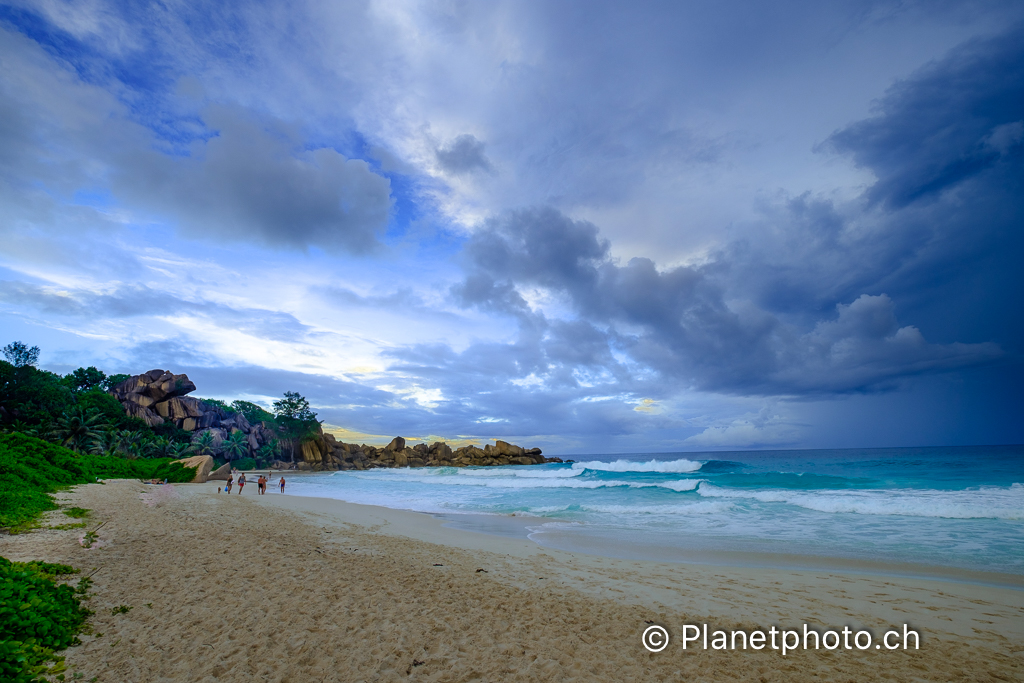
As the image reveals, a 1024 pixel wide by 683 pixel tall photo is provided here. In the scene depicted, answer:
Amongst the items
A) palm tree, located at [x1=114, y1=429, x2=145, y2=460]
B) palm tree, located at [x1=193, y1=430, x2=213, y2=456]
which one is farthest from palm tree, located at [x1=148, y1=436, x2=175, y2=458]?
palm tree, located at [x1=193, y1=430, x2=213, y2=456]

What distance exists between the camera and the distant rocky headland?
6259cm

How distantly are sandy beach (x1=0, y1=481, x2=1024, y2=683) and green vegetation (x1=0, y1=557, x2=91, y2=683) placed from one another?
0.27 meters

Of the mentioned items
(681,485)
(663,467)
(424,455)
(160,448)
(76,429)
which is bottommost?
(424,455)

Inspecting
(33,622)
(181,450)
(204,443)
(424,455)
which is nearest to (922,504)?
(33,622)

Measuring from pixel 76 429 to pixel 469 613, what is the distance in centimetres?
6069

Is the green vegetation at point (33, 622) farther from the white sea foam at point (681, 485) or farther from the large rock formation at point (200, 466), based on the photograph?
the large rock formation at point (200, 466)

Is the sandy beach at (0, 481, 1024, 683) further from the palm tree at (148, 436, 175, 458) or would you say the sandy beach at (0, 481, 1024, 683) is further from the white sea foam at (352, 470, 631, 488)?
the palm tree at (148, 436, 175, 458)

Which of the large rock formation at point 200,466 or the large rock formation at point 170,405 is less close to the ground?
the large rock formation at point 170,405

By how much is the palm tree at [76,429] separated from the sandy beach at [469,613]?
4982 cm

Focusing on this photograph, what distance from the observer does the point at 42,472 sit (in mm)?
21156

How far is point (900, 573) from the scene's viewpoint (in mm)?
9758

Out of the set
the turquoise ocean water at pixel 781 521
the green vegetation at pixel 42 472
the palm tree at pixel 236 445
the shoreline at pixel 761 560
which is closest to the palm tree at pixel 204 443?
the palm tree at pixel 236 445

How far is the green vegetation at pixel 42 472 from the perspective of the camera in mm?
12180

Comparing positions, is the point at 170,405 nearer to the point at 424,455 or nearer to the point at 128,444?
the point at 128,444
